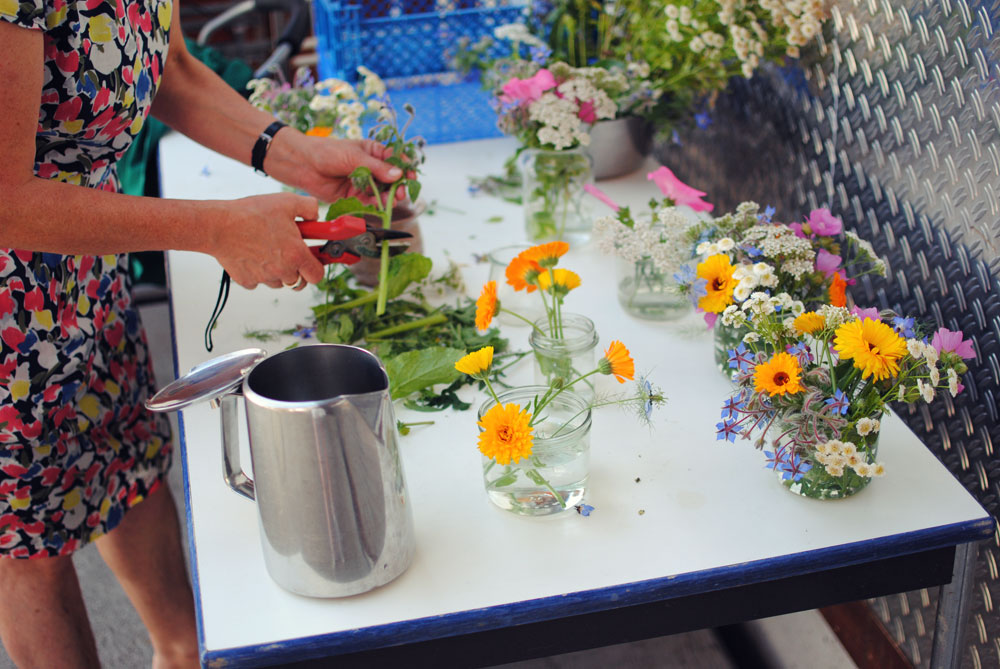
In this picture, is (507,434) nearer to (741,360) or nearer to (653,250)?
(741,360)

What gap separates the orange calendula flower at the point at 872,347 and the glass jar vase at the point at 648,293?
414mm

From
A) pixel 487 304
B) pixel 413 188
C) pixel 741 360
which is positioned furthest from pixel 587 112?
pixel 741 360

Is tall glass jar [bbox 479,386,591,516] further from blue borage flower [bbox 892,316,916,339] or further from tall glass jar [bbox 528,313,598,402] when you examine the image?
blue borage flower [bbox 892,316,916,339]

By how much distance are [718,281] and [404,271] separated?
483mm

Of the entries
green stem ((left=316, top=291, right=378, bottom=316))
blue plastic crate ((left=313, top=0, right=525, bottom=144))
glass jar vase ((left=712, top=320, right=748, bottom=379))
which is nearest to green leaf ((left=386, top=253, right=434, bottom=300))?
green stem ((left=316, top=291, right=378, bottom=316))

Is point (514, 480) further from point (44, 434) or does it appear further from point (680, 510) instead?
point (44, 434)

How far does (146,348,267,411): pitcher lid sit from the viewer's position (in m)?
0.77

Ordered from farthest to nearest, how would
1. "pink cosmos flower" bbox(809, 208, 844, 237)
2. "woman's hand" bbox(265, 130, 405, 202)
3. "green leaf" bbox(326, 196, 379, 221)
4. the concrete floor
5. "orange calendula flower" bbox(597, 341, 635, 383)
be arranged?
the concrete floor < "woman's hand" bbox(265, 130, 405, 202) < "green leaf" bbox(326, 196, 379, 221) < "pink cosmos flower" bbox(809, 208, 844, 237) < "orange calendula flower" bbox(597, 341, 635, 383)

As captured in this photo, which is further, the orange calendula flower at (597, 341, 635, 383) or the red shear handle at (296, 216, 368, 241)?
the red shear handle at (296, 216, 368, 241)

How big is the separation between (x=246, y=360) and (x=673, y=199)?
2.45 ft

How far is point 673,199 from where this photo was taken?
1.31 metres

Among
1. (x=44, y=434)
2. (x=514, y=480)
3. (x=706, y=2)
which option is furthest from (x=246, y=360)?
(x=706, y=2)

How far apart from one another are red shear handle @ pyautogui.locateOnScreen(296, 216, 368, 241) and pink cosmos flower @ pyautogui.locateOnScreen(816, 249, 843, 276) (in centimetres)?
60

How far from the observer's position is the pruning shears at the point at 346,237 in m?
1.14
